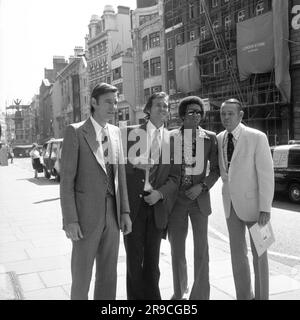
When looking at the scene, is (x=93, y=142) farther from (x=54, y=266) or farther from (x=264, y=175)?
(x=54, y=266)

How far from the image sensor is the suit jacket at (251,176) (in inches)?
141

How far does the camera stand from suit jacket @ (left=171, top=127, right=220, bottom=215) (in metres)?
3.81

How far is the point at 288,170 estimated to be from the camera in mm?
11047

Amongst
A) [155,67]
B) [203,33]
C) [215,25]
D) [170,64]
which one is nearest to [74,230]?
[215,25]

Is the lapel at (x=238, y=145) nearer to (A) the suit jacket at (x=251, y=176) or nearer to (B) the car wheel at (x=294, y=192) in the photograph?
(A) the suit jacket at (x=251, y=176)

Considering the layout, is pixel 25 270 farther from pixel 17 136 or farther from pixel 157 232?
pixel 17 136

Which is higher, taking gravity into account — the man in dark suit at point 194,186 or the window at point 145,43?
the window at point 145,43

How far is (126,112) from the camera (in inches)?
2018

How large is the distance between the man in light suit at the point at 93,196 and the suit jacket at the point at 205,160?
0.83 meters

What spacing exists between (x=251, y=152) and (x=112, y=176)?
4.20ft

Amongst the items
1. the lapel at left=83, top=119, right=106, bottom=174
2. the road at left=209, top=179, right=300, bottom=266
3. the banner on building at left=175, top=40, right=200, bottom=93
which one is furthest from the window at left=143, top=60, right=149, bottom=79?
the lapel at left=83, top=119, right=106, bottom=174

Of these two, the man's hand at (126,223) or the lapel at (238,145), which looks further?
the lapel at (238,145)

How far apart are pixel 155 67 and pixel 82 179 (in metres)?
41.5

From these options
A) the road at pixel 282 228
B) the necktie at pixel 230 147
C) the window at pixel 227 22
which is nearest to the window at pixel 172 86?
the window at pixel 227 22
